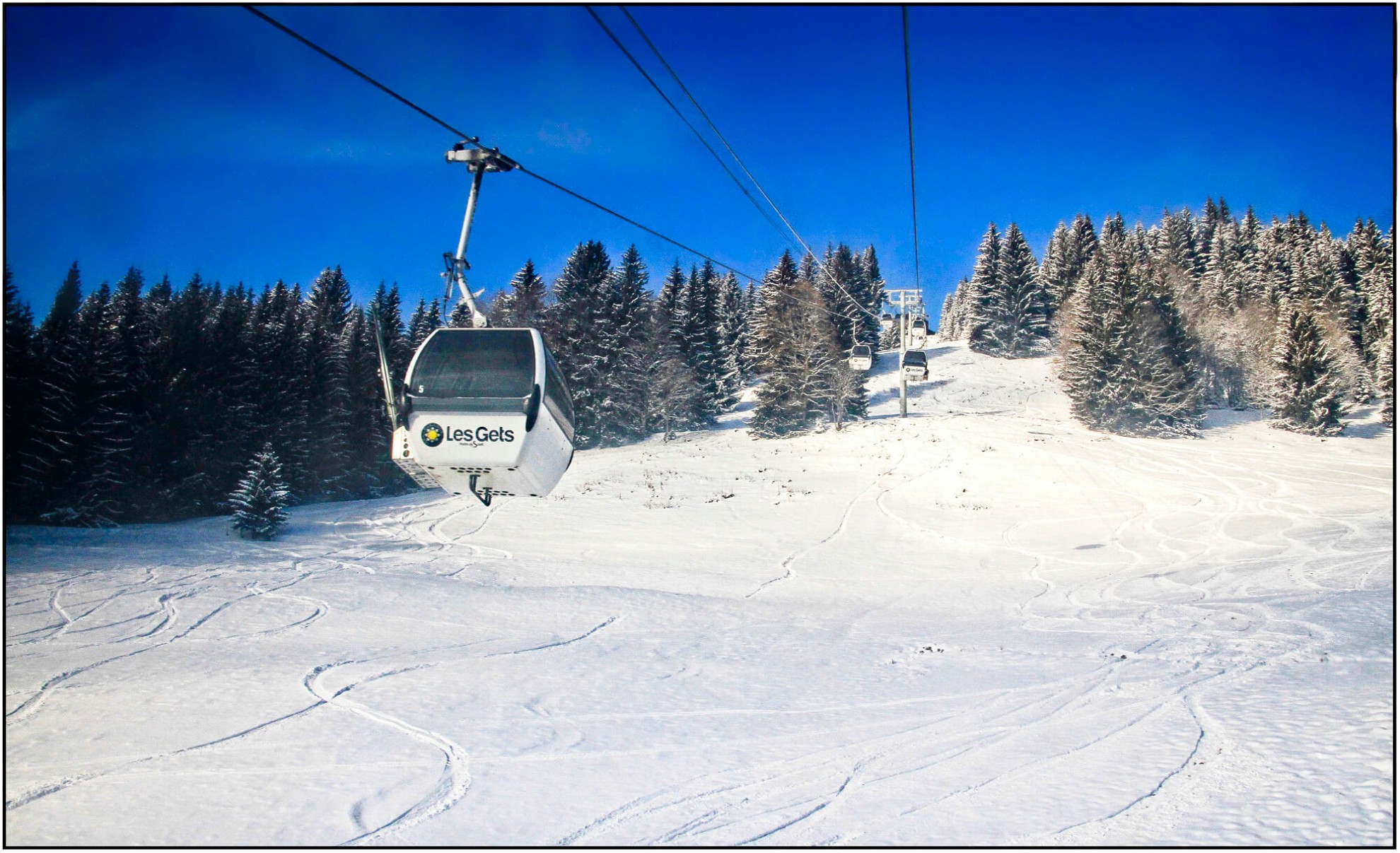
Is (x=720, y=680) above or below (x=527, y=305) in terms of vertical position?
below

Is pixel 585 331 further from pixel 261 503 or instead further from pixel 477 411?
pixel 477 411

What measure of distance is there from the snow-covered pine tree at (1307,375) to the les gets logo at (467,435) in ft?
167

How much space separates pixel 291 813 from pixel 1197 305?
226ft

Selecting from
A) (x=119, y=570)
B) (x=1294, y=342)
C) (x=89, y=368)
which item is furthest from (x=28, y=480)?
(x=1294, y=342)

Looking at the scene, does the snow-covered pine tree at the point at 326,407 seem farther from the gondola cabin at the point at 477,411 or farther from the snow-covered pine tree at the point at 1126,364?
the snow-covered pine tree at the point at 1126,364

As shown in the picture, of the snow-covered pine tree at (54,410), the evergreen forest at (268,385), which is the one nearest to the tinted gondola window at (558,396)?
the evergreen forest at (268,385)

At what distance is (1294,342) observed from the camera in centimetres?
4184

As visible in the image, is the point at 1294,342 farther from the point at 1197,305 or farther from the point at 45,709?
the point at 45,709

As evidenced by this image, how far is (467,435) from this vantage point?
7.85 meters

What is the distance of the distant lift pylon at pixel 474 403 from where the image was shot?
7.83 meters

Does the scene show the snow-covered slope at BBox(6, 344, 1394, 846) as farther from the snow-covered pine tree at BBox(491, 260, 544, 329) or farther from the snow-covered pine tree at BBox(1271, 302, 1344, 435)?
the snow-covered pine tree at BBox(1271, 302, 1344, 435)

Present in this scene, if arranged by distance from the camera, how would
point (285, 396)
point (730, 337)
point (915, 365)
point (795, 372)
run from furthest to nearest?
point (730, 337) → point (795, 372) → point (915, 365) → point (285, 396)

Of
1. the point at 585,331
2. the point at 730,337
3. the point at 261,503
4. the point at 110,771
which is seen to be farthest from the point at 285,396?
the point at 730,337

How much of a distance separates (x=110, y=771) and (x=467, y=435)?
537 centimetres
